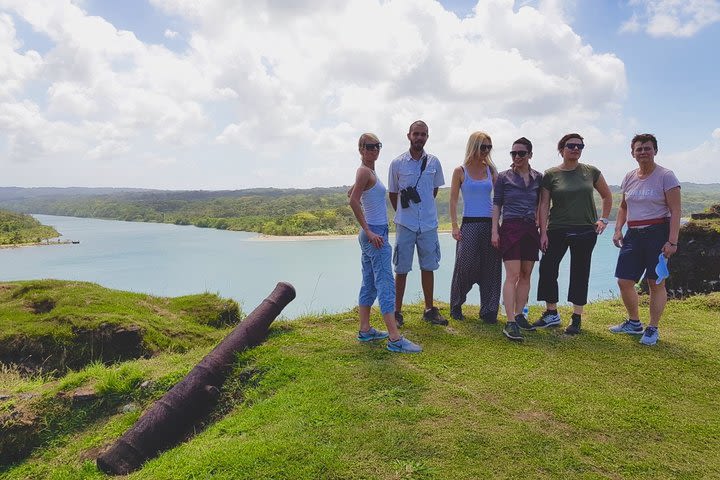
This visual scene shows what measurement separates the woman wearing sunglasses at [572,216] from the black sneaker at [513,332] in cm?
72

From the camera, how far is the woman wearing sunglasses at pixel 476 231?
5.11 meters

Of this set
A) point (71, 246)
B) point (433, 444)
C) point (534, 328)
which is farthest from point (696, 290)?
point (71, 246)

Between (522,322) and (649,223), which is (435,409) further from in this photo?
(649,223)

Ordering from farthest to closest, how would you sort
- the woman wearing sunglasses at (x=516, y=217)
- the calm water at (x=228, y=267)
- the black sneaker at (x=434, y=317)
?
the calm water at (x=228, y=267) < the black sneaker at (x=434, y=317) < the woman wearing sunglasses at (x=516, y=217)

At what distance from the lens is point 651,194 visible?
4.59 meters

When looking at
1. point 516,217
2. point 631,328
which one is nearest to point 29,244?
point 516,217

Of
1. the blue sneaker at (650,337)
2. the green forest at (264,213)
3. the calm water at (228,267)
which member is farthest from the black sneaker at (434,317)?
the green forest at (264,213)

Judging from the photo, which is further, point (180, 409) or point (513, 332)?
point (513, 332)

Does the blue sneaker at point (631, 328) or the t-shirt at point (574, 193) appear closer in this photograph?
the t-shirt at point (574, 193)

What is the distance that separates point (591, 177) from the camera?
4.88 metres

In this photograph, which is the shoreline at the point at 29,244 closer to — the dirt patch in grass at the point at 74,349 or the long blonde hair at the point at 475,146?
the dirt patch in grass at the point at 74,349

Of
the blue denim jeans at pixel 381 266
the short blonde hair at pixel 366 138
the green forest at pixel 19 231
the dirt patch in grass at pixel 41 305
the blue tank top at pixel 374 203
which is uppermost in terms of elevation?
the short blonde hair at pixel 366 138

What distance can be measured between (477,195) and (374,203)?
55.6 inches

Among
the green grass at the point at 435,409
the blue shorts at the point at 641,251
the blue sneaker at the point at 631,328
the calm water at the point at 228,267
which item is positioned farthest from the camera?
the calm water at the point at 228,267
